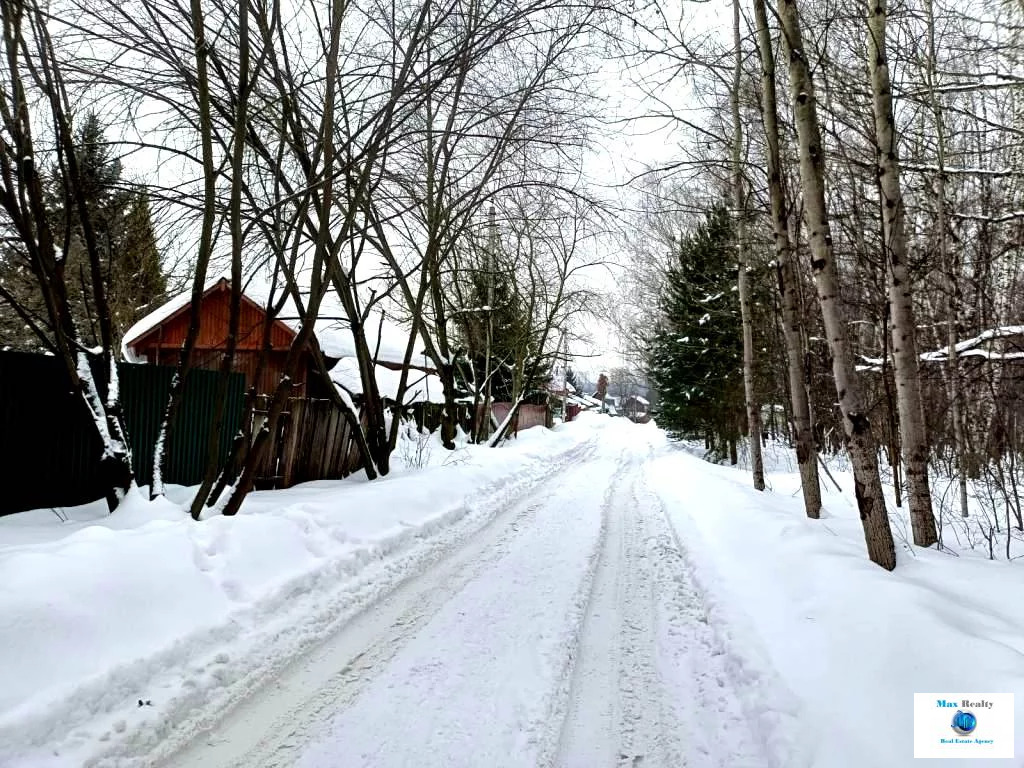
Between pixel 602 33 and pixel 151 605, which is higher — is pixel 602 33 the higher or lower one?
the higher one

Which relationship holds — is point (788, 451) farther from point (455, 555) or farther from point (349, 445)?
Result: point (455, 555)

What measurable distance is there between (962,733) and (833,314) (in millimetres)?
3217

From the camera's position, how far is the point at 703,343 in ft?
58.7

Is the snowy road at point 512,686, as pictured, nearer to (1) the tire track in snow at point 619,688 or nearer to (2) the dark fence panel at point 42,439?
(1) the tire track in snow at point 619,688

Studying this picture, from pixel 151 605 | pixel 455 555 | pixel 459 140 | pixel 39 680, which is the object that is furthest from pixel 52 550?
pixel 459 140

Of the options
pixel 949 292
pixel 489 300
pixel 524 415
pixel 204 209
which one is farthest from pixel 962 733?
pixel 524 415

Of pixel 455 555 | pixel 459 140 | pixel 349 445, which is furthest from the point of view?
pixel 349 445

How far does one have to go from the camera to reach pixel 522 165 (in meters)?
8.80

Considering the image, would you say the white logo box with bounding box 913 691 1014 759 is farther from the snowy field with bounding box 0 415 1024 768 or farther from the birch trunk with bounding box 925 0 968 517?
the birch trunk with bounding box 925 0 968 517

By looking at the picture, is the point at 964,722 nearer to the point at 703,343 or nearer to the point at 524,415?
the point at 703,343

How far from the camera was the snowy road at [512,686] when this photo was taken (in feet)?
8.29

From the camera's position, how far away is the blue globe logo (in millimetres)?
2264

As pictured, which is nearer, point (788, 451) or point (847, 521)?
point (847, 521)

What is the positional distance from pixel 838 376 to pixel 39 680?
5.53 m
